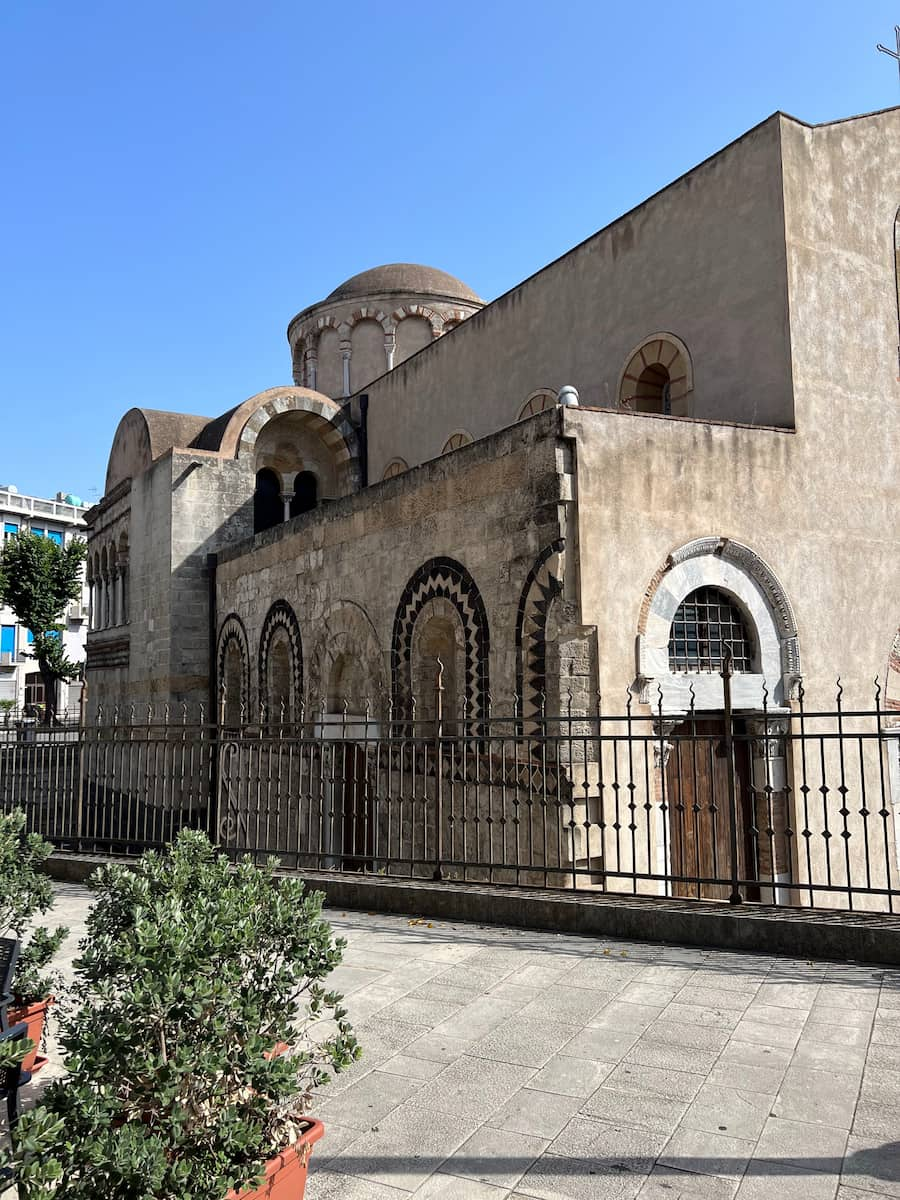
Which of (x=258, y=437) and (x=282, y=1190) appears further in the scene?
(x=258, y=437)

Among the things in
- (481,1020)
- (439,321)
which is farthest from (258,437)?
(481,1020)

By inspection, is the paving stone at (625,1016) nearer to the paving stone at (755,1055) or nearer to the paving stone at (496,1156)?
the paving stone at (755,1055)

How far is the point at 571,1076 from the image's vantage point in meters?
3.67

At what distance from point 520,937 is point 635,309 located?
8.42 metres

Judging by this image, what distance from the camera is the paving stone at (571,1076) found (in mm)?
3557

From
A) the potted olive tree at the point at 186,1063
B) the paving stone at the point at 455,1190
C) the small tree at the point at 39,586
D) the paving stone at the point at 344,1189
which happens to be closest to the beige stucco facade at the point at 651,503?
the paving stone at the point at 455,1190

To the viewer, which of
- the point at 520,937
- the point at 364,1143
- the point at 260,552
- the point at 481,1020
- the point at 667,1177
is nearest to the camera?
the point at 667,1177

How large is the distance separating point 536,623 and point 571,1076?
4.84 metres

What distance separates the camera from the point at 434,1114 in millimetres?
3373

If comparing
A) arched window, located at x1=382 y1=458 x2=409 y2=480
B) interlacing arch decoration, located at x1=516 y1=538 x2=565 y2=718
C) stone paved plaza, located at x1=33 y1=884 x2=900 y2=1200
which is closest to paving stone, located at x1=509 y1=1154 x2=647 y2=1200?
stone paved plaza, located at x1=33 y1=884 x2=900 y2=1200

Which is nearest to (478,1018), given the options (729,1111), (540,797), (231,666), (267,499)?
(729,1111)

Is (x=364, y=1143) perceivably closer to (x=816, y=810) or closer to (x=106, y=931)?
(x=106, y=931)

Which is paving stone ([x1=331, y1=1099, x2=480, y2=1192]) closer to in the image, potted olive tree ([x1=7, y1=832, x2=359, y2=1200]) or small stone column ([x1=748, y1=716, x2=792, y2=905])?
potted olive tree ([x1=7, y1=832, x2=359, y2=1200])

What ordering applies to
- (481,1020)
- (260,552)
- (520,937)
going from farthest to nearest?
(260,552) → (520,937) → (481,1020)
